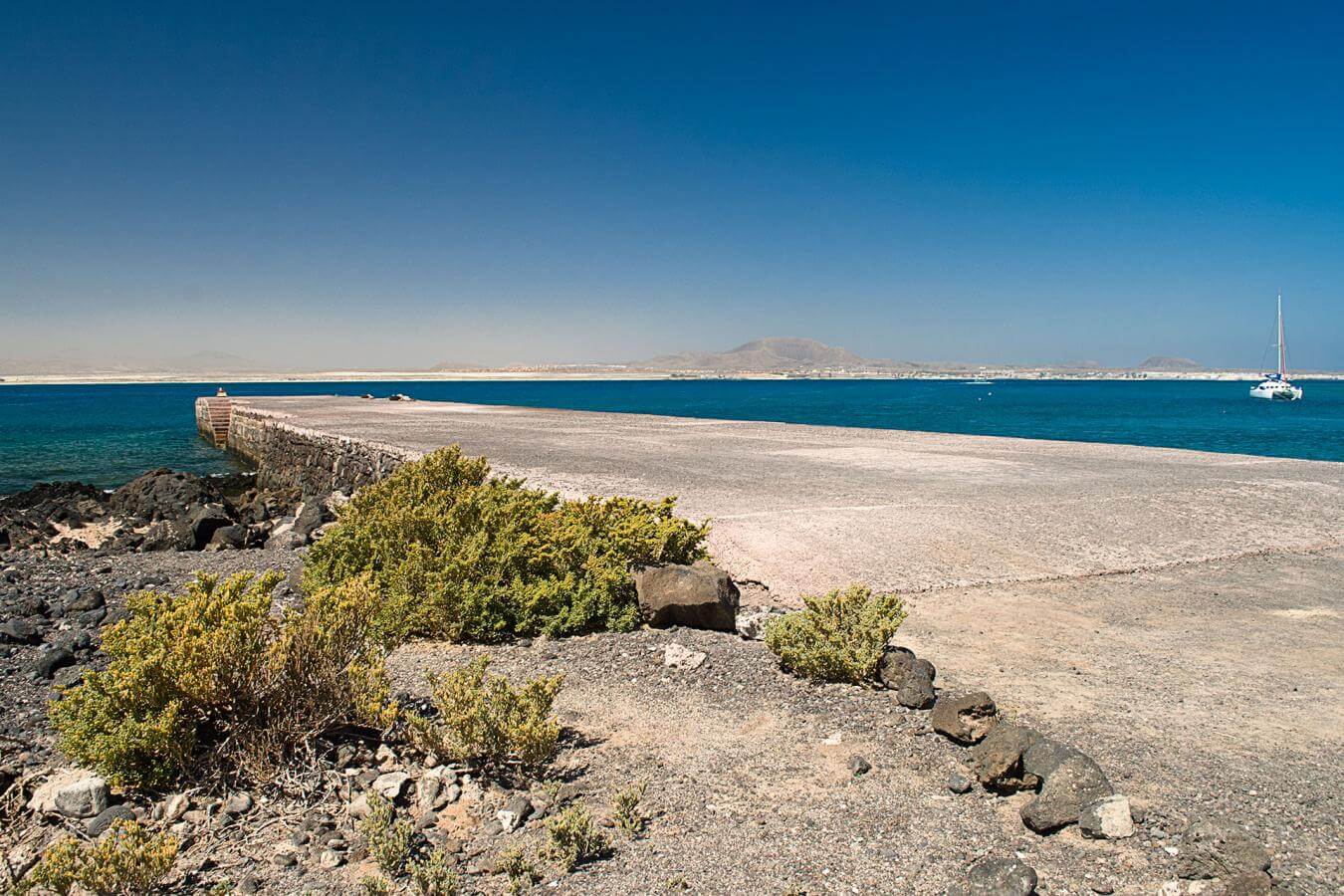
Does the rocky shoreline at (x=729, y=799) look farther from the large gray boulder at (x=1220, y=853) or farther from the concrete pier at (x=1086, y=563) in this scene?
the concrete pier at (x=1086, y=563)

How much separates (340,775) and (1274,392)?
3977 inches

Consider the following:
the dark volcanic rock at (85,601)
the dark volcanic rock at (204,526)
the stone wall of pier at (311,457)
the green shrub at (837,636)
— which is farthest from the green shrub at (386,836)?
the stone wall of pier at (311,457)

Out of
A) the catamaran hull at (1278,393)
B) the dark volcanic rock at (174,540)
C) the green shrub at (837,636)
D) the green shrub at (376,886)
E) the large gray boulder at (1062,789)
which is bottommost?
the dark volcanic rock at (174,540)

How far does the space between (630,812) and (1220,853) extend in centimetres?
212

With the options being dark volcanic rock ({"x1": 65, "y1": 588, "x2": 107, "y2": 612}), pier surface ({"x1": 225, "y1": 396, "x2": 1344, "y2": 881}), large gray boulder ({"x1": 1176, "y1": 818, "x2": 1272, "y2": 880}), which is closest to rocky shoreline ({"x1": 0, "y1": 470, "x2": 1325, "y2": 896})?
large gray boulder ({"x1": 1176, "y1": 818, "x2": 1272, "y2": 880})

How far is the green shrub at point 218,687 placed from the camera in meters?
3.67

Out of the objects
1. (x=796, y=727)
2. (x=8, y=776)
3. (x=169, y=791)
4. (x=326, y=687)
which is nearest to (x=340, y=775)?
(x=326, y=687)

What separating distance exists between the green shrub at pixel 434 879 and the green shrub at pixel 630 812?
2.12 feet

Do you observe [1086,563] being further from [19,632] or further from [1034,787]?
[19,632]

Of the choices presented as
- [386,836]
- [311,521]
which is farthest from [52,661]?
[311,521]

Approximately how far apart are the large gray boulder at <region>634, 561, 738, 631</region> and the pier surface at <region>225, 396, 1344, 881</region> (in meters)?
0.81

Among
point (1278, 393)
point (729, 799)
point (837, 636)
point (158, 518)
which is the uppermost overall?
point (1278, 393)

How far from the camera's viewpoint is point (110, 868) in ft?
9.51

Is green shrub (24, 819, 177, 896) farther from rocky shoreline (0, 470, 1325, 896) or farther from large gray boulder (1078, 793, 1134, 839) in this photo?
large gray boulder (1078, 793, 1134, 839)
